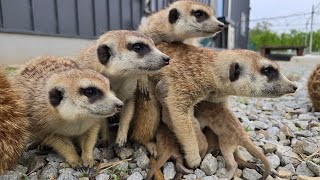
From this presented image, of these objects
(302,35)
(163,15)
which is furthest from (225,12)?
(163,15)

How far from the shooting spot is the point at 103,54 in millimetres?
2172

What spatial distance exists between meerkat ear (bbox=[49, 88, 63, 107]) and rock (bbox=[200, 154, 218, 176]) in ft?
3.00

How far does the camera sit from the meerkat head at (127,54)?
209 cm

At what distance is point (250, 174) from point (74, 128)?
108 cm

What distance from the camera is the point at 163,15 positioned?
3000 millimetres

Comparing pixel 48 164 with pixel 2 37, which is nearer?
pixel 48 164

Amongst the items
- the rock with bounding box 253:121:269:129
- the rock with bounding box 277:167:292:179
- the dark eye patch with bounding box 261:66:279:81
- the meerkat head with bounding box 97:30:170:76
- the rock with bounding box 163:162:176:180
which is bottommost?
the rock with bounding box 277:167:292:179

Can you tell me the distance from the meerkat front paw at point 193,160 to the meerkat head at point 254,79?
1.47 feet

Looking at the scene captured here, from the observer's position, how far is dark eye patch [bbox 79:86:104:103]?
1818 millimetres

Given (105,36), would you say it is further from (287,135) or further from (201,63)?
(287,135)

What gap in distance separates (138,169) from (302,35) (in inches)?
776

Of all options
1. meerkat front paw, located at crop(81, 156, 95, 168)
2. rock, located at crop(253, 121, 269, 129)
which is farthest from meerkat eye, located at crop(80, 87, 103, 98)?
rock, located at crop(253, 121, 269, 129)

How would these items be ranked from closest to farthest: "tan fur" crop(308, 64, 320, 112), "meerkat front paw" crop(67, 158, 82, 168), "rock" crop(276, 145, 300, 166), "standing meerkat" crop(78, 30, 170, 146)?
1. "meerkat front paw" crop(67, 158, 82, 168)
2. "standing meerkat" crop(78, 30, 170, 146)
3. "rock" crop(276, 145, 300, 166)
4. "tan fur" crop(308, 64, 320, 112)

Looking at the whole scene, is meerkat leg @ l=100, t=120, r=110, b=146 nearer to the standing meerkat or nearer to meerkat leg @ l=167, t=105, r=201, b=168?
the standing meerkat
